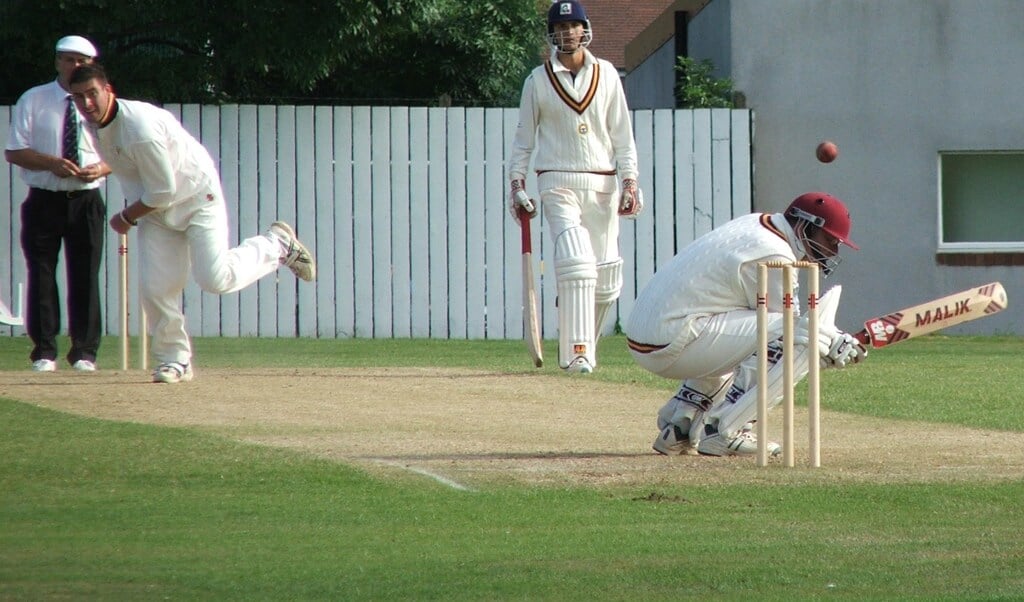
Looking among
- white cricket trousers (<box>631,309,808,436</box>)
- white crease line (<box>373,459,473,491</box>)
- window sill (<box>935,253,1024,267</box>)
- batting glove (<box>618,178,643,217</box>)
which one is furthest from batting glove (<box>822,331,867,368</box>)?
window sill (<box>935,253,1024,267</box>)

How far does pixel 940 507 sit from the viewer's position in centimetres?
623

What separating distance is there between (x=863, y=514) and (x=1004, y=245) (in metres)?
12.5

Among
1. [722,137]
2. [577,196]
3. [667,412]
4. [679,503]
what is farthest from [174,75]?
[679,503]

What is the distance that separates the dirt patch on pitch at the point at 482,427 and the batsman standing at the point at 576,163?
52 cm

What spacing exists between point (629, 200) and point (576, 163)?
446 mm

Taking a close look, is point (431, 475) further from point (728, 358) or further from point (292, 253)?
point (292, 253)

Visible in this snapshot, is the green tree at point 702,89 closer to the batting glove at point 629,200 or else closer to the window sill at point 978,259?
the window sill at point 978,259

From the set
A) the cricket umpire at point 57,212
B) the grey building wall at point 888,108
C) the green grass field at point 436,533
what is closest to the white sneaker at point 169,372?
the cricket umpire at point 57,212

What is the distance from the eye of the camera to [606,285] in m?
11.6

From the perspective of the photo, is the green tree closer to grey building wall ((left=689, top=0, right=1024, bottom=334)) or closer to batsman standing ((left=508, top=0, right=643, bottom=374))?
grey building wall ((left=689, top=0, right=1024, bottom=334))

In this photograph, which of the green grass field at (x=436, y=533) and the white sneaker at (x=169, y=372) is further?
the white sneaker at (x=169, y=372)

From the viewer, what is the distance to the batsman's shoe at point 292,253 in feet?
34.0

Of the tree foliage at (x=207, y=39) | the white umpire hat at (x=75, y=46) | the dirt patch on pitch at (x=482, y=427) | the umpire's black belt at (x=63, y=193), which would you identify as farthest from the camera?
the tree foliage at (x=207, y=39)

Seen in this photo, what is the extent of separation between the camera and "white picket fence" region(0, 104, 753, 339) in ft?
53.9
